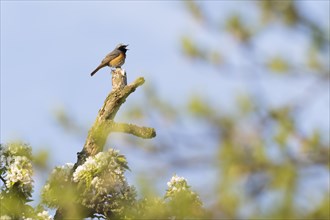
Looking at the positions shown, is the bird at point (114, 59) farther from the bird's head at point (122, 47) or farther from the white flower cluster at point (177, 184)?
the white flower cluster at point (177, 184)

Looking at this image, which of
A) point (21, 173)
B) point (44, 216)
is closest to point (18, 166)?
point (21, 173)

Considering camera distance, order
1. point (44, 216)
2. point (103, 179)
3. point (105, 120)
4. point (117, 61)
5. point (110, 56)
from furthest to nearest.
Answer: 1. point (110, 56)
2. point (117, 61)
3. point (105, 120)
4. point (103, 179)
5. point (44, 216)

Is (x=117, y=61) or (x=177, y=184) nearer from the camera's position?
(x=177, y=184)

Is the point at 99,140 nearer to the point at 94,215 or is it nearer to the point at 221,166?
the point at 94,215

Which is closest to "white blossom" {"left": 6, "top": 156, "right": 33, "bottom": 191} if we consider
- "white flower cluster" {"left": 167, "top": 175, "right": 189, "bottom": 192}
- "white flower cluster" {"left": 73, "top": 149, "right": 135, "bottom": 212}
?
"white flower cluster" {"left": 73, "top": 149, "right": 135, "bottom": 212}

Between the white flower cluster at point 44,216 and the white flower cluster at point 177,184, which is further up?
the white flower cluster at point 177,184

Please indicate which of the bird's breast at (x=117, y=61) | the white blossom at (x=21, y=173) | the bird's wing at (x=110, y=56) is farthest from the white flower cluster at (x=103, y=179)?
the bird's wing at (x=110, y=56)

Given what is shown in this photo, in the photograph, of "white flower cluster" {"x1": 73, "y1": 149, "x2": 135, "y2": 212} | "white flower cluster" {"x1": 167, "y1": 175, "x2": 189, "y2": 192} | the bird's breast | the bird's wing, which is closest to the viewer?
"white flower cluster" {"x1": 73, "y1": 149, "x2": 135, "y2": 212}

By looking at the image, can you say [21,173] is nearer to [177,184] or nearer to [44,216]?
[44,216]

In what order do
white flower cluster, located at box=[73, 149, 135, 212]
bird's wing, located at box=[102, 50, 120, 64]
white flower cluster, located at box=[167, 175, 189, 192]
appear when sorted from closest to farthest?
white flower cluster, located at box=[73, 149, 135, 212] → white flower cluster, located at box=[167, 175, 189, 192] → bird's wing, located at box=[102, 50, 120, 64]

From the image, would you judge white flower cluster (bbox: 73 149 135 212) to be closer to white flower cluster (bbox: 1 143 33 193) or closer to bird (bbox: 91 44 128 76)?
white flower cluster (bbox: 1 143 33 193)

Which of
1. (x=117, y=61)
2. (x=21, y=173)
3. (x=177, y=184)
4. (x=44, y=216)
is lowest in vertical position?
(x=44, y=216)

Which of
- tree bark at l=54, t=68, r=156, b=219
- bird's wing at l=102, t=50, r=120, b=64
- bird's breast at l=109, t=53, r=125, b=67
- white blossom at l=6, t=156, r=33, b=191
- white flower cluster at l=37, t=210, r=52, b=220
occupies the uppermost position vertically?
bird's wing at l=102, t=50, r=120, b=64

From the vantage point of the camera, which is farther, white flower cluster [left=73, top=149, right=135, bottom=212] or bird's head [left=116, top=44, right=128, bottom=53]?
bird's head [left=116, top=44, right=128, bottom=53]
